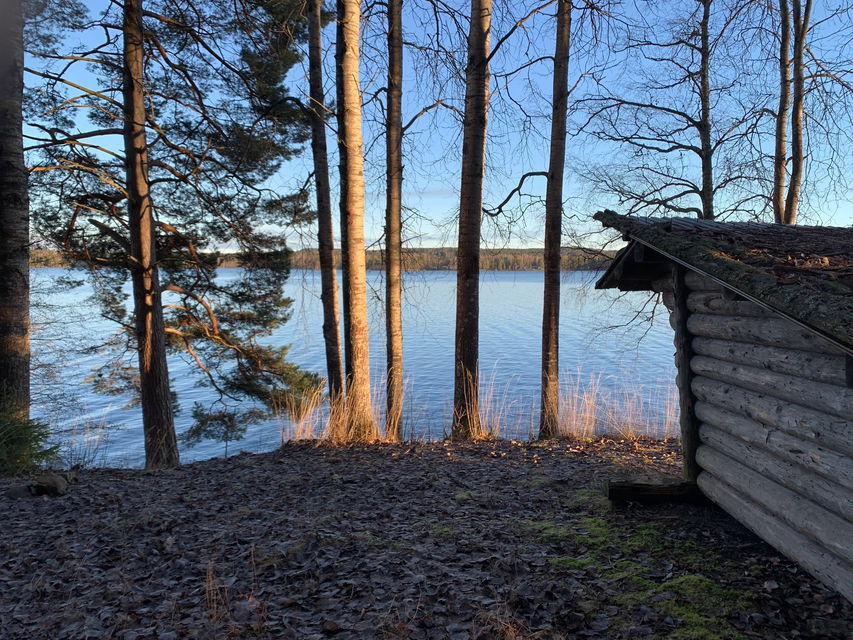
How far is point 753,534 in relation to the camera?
13.5 feet

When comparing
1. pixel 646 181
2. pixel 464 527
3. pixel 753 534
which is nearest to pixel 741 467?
pixel 753 534

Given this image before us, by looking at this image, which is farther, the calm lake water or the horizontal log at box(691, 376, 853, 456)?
the calm lake water

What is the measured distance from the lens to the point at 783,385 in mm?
3471

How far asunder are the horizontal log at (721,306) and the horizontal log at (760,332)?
35 mm

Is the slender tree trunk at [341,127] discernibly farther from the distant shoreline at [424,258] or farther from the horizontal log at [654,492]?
the horizontal log at [654,492]

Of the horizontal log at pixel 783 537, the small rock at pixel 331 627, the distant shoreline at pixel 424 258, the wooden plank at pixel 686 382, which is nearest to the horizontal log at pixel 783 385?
the wooden plank at pixel 686 382

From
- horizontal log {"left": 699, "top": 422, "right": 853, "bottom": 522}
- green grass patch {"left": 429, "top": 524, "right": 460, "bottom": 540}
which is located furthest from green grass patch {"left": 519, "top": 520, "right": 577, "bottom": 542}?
horizontal log {"left": 699, "top": 422, "right": 853, "bottom": 522}

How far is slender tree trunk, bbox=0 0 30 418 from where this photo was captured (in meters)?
7.32

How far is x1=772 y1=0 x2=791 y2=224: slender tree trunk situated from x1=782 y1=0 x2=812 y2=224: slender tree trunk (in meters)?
0.11

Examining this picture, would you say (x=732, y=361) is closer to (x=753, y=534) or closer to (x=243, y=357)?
(x=753, y=534)

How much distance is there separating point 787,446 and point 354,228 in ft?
18.5

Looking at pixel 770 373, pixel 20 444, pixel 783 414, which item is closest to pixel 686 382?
pixel 770 373

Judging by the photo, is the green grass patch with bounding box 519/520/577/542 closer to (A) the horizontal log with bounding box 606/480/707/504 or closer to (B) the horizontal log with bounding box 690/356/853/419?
(A) the horizontal log with bounding box 606/480/707/504

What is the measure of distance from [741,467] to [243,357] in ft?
35.5
